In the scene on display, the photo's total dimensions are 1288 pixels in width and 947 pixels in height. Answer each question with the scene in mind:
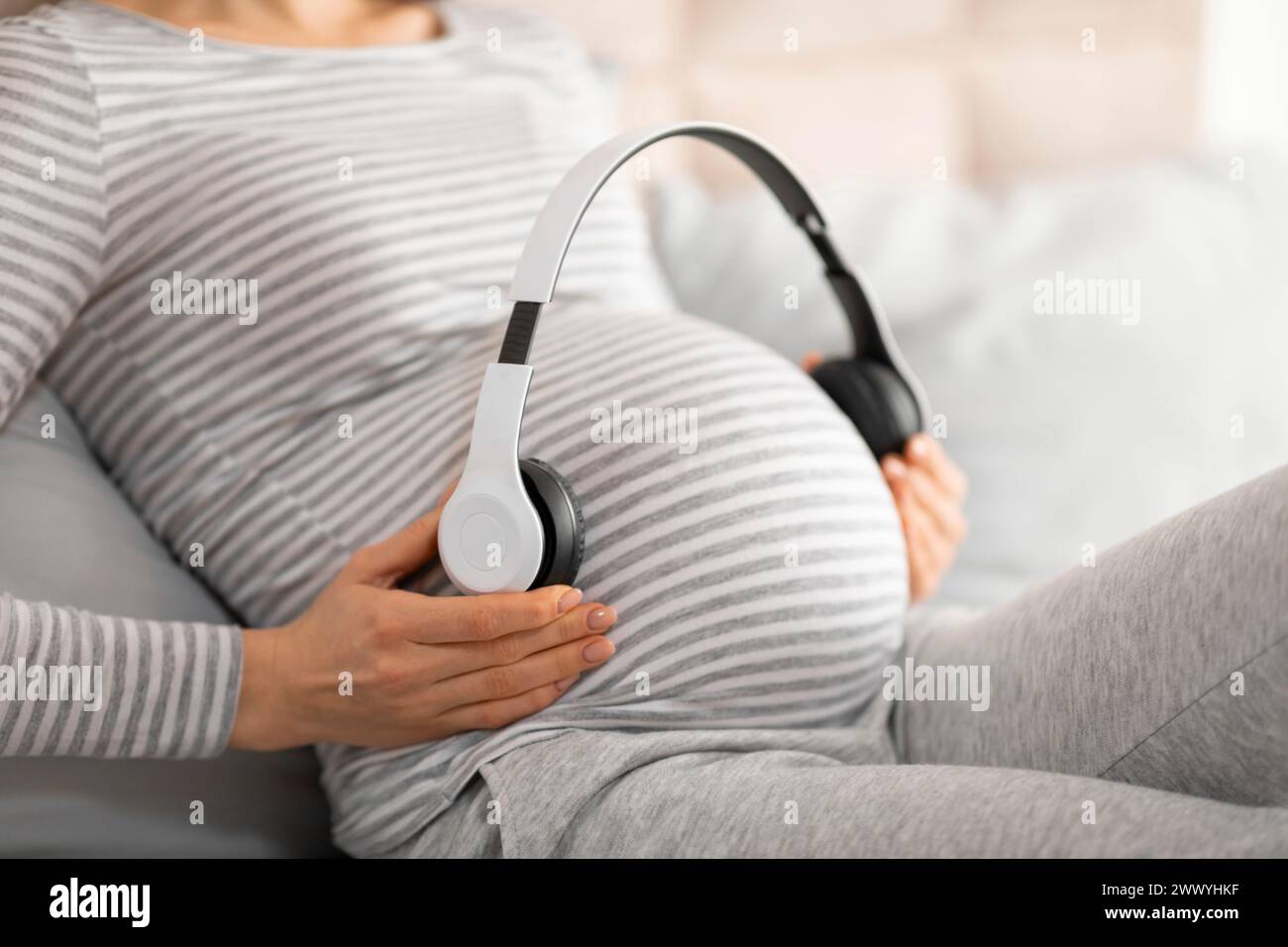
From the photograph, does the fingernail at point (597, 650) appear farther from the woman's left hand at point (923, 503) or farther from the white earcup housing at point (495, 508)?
the woman's left hand at point (923, 503)

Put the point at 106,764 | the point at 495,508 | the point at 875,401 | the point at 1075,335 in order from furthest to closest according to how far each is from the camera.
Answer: the point at 1075,335 → the point at 875,401 → the point at 106,764 → the point at 495,508

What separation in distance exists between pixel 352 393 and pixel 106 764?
28 centimetres

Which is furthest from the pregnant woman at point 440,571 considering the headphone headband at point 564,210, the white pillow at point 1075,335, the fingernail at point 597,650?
the white pillow at point 1075,335

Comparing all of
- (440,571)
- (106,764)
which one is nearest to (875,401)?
(440,571)

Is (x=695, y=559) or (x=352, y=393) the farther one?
(x=352, y=393)

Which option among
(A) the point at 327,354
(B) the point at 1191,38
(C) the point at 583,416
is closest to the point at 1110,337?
(B) the point at 1191,38

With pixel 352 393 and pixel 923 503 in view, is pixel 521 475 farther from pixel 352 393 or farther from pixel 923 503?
pixel 923 503

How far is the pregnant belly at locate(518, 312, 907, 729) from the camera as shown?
625 mm

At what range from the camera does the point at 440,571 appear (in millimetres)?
640

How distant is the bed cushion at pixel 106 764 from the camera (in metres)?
0.65

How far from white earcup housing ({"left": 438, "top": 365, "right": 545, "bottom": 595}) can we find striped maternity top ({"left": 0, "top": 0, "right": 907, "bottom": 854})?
0.24 feet

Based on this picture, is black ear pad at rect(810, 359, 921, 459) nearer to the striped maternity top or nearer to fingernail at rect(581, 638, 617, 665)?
the striped maternity top

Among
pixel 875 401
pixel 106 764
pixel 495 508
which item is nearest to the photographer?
pixel 495 508

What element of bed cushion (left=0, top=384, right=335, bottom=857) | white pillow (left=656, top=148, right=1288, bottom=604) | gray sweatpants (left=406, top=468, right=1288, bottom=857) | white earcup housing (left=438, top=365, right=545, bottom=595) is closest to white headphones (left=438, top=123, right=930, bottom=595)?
white earcup housing (left=438, top=365, right=545, bottom=595)
